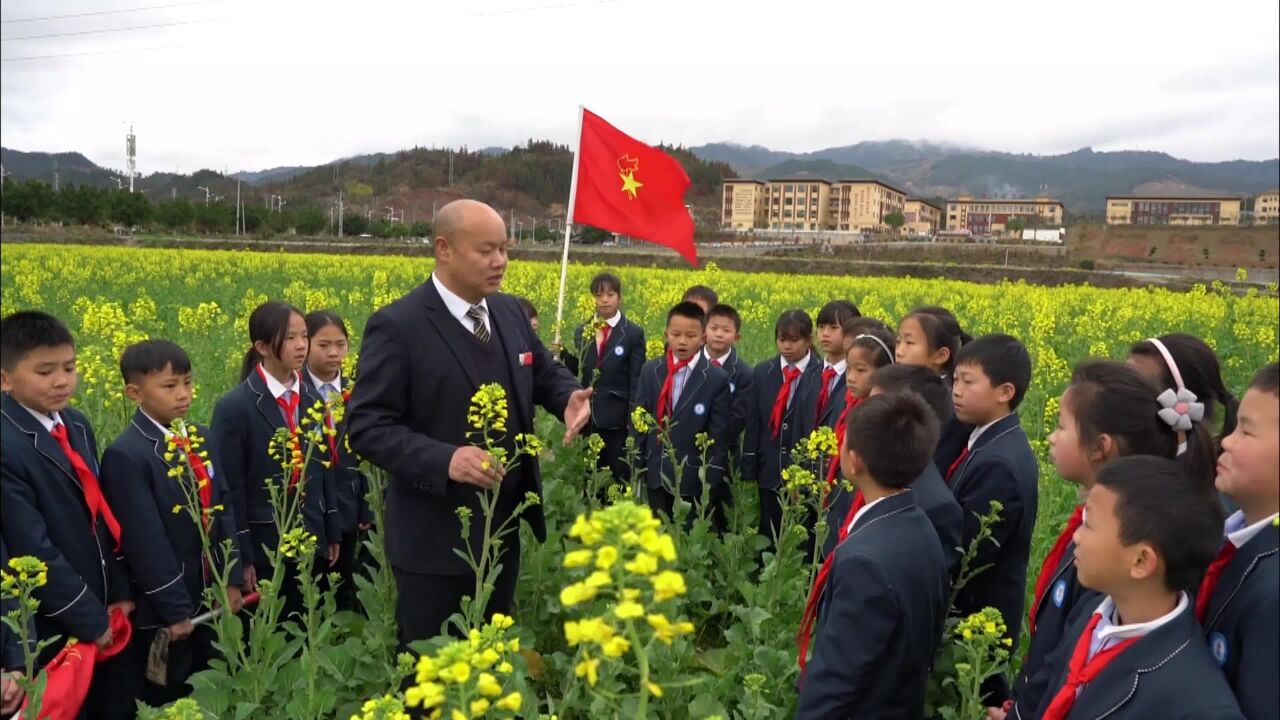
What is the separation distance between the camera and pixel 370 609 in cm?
358

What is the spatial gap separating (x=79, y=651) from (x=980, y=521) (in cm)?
323

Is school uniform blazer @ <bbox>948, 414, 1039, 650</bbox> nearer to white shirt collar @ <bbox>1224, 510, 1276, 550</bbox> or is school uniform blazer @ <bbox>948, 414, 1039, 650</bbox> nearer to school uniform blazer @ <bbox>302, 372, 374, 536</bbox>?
white shirt collar @ <bbox>1224, 510, 1276, 550</bbox>

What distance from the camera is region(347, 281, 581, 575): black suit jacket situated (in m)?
2.79

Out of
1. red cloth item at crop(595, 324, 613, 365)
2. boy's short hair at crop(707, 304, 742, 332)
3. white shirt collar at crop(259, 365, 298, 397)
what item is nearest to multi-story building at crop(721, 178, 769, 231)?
red cloth item at crop(595, 324, 613, 365)

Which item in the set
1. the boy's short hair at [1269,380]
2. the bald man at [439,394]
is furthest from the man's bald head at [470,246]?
the boy's short hair at [1269,380]

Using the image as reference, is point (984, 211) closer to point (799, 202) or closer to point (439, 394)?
point (799, 202)

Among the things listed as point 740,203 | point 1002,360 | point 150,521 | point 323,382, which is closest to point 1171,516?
point 1002,360

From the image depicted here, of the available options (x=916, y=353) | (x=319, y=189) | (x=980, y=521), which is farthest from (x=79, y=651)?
(x=319, y=189)

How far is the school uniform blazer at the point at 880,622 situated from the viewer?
2.31 meters

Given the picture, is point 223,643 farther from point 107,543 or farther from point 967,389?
point 967,389

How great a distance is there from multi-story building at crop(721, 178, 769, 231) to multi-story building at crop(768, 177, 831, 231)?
21.8ft

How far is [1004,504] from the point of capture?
121 inches

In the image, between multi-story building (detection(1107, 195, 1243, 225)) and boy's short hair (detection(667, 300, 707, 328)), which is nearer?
boy's short hair (detection(667, 300, 707, 328))

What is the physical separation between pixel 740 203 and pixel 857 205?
2509cm
